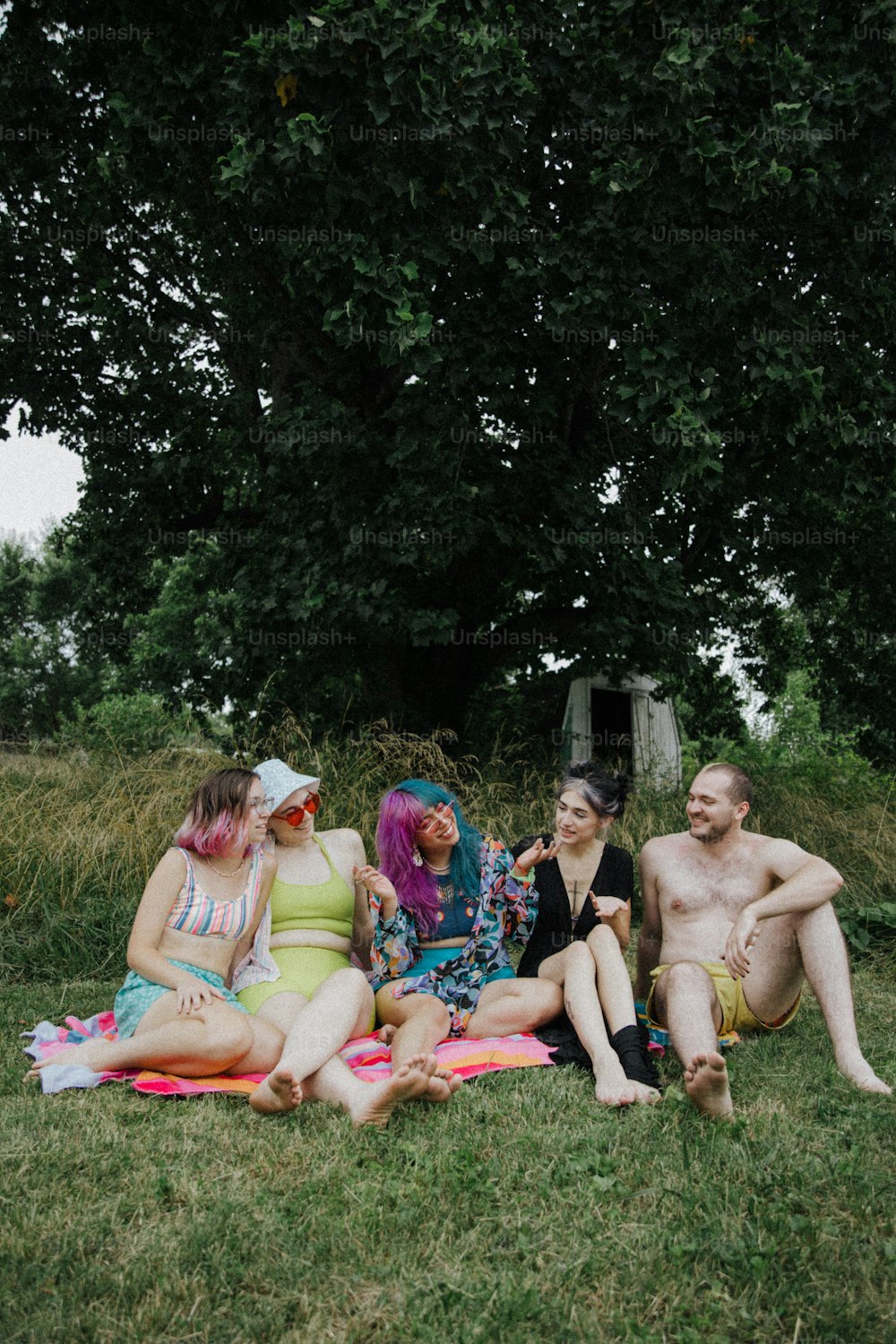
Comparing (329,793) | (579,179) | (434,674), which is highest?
(579,179)

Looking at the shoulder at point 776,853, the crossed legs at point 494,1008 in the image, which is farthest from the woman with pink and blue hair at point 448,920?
the shoulder at point 776,853

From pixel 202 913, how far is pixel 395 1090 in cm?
117

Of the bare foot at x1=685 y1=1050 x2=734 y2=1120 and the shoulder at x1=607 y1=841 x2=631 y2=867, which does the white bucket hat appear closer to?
the shoulder at x1=607 y1=841 x2=631 y2=867

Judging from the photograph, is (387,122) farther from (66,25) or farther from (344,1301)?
(344,1301)

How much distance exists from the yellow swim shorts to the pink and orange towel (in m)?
0.63

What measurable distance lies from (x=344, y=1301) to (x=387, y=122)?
22.8 ft

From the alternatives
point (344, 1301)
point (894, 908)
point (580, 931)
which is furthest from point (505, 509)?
point (344, 1301)

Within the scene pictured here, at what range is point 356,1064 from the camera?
394 centimetres

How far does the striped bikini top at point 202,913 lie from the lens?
13.4 feet

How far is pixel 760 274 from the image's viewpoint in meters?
8.17

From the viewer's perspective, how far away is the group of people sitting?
12.5ft

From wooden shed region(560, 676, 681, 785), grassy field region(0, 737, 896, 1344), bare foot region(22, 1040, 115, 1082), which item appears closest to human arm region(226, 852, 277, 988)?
bare foot region(22, 1040, 115, 1082)

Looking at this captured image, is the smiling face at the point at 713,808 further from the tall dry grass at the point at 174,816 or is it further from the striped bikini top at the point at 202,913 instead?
the tall dry grass at the point at 174,816

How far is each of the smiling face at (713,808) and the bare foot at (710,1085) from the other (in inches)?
45.9
